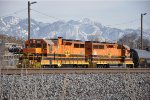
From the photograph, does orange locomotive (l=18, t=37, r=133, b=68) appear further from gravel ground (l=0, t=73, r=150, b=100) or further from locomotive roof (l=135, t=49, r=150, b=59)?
gravel ground (l=0, t=73, r=150, b=100)

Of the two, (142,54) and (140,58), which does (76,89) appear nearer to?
(140,58)

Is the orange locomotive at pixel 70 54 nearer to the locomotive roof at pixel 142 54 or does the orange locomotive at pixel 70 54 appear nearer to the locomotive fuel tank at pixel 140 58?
the locomotive fuel tank at pixel 140 58

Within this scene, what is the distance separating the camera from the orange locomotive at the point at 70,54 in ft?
87.9

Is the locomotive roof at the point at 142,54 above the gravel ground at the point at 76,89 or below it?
above

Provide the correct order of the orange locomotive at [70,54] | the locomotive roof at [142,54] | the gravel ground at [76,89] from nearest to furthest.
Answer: the gravel ground at [76,89] < the orange locomotive at [70,54] < the locomotive roof at [142,54]

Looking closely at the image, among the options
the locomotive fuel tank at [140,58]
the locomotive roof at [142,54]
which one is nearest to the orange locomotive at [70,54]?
the locomotive fuel tank at [140,58]

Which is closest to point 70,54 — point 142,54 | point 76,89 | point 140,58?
point 140,58

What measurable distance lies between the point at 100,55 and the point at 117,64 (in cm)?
259

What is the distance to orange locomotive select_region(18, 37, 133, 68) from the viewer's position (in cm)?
2680

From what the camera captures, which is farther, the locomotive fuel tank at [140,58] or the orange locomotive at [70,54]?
the locomotive fuel tank at [140,58]

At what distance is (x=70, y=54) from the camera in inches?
1137

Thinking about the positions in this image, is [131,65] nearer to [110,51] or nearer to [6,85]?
[110,51]

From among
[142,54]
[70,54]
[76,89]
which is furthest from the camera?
[142,54]

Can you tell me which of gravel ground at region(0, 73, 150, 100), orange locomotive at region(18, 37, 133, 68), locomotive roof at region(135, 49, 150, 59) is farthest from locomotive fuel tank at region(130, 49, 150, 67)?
gravel ground at region(0, 73, 150, 100)
